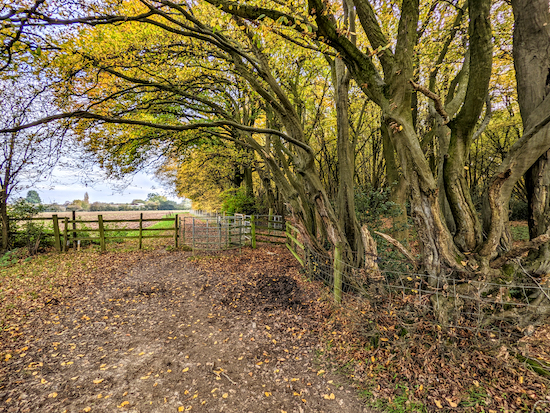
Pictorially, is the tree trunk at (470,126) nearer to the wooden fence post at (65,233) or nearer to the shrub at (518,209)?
the wooden fence post at (65,233)

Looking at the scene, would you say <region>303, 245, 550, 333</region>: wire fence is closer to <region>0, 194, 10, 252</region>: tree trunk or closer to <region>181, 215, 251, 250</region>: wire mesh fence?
<region>181, 215, 251, 250</region>: wire mesh fence

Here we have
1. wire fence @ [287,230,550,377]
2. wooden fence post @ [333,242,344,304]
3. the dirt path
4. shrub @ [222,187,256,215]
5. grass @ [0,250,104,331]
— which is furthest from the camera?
shrub @ [222,187,256,215]

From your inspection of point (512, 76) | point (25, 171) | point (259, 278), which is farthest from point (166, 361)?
point (512, 76)

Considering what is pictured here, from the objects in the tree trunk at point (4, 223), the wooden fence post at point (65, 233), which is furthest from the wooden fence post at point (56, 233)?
the tree trunk at point (4, 223)

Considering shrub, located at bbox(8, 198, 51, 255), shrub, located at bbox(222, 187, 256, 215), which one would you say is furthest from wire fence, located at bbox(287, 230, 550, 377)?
shrub, located at bbox(8, 198, 51, 255)

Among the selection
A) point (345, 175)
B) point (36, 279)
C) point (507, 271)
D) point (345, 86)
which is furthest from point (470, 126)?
point (36, 279)

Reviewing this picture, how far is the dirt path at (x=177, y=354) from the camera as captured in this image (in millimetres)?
2838

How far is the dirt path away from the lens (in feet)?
9.31

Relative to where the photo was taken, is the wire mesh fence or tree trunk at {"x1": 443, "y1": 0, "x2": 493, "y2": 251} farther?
the wire mesh fence

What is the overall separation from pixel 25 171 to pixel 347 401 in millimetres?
13371

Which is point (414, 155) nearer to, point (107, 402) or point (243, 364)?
point (243, 364)

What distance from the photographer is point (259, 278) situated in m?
6.81

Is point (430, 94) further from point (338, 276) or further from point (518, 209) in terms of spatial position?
point (518, 209)

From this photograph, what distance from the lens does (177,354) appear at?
12.2 feet
